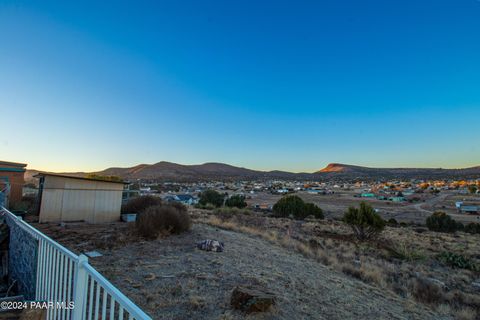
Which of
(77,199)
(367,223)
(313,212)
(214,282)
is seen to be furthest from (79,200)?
(313,212)

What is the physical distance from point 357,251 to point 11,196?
67.7ft

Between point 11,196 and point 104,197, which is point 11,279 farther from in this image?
point 11,196

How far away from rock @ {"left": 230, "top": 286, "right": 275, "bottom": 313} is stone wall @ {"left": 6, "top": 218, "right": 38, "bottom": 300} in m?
3.81

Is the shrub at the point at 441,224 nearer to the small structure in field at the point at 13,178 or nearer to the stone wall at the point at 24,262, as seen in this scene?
the stone wall at the point at 24,262

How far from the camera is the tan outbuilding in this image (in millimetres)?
11977

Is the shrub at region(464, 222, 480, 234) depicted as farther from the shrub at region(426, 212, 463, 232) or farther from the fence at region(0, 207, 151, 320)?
the fence at region(0, 207, 151, 320)

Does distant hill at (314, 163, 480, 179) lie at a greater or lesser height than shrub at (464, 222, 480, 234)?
greater

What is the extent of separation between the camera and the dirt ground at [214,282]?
4934mm

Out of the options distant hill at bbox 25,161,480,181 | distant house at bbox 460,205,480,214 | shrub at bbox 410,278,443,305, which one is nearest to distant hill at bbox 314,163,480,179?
distant hill at bbox 25,161,480,181

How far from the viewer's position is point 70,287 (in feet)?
10.0

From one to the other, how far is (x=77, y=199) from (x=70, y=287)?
11728 millimetres

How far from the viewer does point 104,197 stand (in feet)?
45.8

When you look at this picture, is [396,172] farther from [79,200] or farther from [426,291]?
[79,200]

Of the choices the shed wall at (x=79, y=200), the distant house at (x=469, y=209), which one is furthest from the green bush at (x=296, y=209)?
the distant house at (x=469, y=209)
